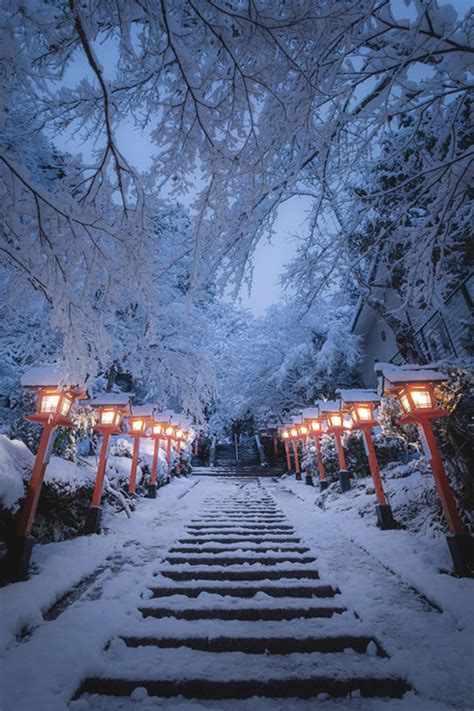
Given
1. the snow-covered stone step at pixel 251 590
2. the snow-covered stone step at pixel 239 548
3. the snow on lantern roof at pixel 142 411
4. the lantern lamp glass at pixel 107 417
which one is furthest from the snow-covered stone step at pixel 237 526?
the snow on lantern roof at pixel 142 411

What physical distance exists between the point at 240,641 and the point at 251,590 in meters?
0.94

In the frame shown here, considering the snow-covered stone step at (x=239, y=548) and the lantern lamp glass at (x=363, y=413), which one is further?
the lantern lamp glass at (x=363, y=413)

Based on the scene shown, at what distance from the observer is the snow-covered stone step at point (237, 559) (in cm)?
431

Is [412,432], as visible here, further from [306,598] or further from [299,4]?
[299,4]

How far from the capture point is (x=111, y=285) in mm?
3426

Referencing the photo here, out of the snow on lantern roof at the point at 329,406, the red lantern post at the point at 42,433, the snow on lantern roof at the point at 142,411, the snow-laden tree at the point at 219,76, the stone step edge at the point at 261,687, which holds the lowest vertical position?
the stone step edge at the point at 261,687

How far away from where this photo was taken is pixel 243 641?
254cm

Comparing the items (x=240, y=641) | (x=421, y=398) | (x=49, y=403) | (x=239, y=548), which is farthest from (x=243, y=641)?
(x=49, y=403)

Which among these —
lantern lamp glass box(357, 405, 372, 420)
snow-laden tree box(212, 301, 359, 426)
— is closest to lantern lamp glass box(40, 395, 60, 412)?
lantern lamp glass box(357, 405, 372, 420)

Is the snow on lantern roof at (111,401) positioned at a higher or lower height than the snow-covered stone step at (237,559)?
higher

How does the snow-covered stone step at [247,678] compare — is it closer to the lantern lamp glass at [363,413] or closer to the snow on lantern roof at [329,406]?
the lantern lamp glass at [363,413]

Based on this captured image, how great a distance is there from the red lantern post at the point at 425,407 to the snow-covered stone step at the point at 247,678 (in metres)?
2.39

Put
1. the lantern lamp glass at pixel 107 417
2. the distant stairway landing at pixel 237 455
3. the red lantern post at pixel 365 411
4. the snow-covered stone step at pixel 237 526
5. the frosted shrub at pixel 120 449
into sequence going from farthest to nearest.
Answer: the distant stairway landing at pixel 237 455 → the frosted shrub at pixel 120 449 → the lantern lamp glass at pixel 107 417 → the red lantern post at pixel 365 411 → the snow-covered stone step at pixel 237 526

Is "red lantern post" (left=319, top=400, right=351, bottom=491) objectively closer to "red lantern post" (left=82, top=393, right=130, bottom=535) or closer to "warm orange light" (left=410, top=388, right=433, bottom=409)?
"warm orange light" (left=410, top=388, right=433, bottom=409)
